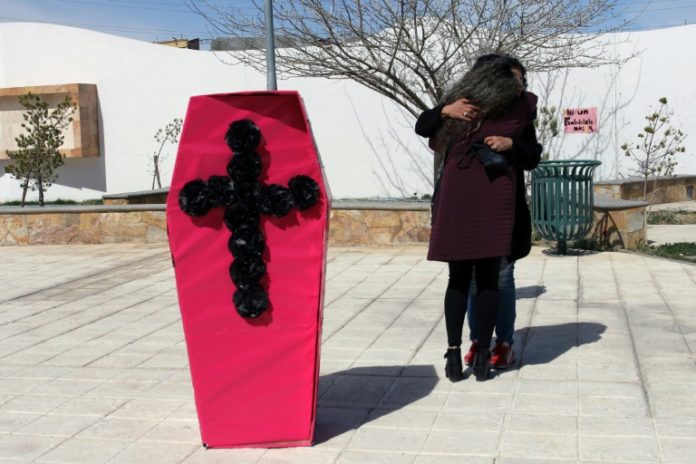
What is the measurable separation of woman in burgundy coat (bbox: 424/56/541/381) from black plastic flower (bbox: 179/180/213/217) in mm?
1351

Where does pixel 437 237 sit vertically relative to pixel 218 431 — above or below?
above

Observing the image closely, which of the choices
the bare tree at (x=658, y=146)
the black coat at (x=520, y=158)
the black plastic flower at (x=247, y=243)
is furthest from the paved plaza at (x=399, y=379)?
the bare tree at (x=658, y=146)

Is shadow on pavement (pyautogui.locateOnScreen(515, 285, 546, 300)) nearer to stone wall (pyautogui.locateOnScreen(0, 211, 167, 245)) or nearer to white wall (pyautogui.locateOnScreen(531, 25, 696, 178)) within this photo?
stone wall (pyautogui.locateOnScreen(0, 211, 167, 245))

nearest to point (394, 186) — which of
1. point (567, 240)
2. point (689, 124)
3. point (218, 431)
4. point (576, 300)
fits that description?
point (689, 124)

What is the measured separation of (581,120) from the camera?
1909 cm

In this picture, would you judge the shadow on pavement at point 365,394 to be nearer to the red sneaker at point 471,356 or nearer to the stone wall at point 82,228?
the red sneaker at point 471,356

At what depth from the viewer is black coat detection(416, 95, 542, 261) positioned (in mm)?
4594

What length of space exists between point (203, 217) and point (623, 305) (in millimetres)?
4214

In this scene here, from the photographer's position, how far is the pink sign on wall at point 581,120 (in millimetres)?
19047

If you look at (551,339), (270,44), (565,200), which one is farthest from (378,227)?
(551,339)

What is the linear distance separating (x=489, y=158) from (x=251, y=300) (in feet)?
4.80

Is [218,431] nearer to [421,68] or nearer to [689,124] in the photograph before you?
[421,68]

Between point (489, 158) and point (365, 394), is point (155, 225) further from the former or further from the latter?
point (489, 158)

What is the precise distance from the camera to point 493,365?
16.5 ft
